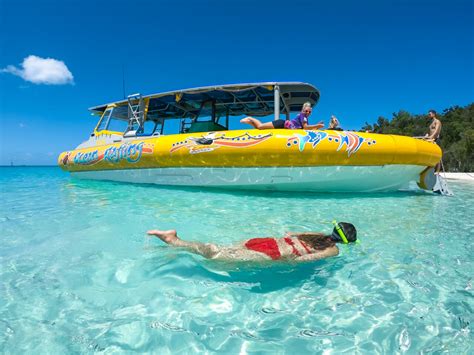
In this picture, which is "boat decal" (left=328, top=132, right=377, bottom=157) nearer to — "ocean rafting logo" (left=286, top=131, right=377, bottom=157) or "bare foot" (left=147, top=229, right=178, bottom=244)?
"ocean rafting logo" (left=286, top=131, right=377, bottom=157)

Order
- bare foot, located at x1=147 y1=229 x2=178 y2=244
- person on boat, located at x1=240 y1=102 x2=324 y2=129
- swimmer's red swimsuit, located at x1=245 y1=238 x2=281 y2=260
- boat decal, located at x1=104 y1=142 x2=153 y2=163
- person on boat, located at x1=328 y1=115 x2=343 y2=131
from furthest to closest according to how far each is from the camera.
Answer: boat decal, located at x1=104 y1=142 x2=153 y2=163 < person on boat, located at x1=328 y1=115 x2=343 y2=131 < person on boat, located at x1=240 y1=102 x2=324 y2=129 < bare foot, located at x1=147 y1=229 x2=178 y2=244 < swimmer's red swimsuit, located at x1=245 y1=238 x2=281 y2=260

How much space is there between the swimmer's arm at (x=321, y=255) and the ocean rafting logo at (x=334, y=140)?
3.17 meters

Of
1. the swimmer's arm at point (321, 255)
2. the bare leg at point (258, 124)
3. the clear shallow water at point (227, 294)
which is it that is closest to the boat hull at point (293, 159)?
the bare leg at point (258, 124)

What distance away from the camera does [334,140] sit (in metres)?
5.28

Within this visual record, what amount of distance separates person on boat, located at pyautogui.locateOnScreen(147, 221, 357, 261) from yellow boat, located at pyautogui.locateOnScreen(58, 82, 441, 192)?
2.94 m

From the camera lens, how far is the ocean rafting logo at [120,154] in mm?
7121

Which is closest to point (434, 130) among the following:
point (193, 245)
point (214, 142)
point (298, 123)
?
point (298, 123)

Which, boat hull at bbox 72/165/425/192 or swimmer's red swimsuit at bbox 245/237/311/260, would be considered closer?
swimmer's red swimsuit at bbox 245/237/311/260

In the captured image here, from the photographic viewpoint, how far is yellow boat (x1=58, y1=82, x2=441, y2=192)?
210 inches

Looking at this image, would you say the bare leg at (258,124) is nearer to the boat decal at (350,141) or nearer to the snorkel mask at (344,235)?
the boat decal at (350,141)

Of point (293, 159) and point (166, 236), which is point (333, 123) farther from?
point (166, 236)

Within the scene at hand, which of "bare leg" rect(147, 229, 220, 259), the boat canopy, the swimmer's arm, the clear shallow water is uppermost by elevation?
the boat canopy

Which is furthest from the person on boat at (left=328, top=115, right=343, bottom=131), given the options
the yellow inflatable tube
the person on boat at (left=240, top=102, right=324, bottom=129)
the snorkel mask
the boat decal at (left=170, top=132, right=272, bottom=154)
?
the snorkel mask

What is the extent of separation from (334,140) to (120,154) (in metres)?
5.57
